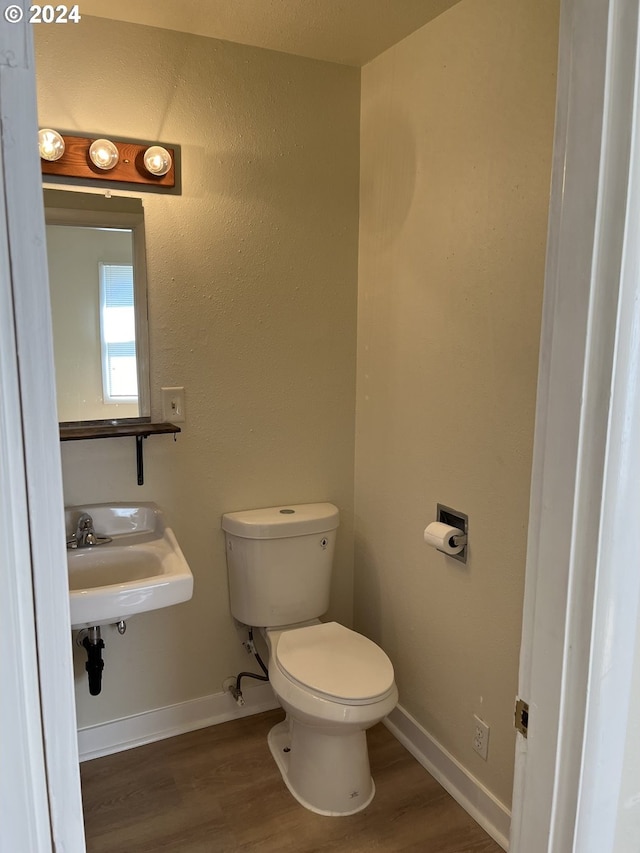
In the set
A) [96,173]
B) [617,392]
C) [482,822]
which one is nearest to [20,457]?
[617,392]

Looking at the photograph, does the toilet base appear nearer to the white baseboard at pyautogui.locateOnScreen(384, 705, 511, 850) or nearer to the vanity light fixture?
the white baseboard at pyautogui.locateOnScreen(384, 705, 511, 850)

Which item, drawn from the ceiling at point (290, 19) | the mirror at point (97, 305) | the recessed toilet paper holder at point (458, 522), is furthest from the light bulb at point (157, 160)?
the recessed toilet paper holder at point (458, 522)

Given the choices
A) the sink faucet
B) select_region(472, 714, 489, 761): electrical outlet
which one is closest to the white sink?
the sink faucet

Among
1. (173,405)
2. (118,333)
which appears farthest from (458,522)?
(118,333)

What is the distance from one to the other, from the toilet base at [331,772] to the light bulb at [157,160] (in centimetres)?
178

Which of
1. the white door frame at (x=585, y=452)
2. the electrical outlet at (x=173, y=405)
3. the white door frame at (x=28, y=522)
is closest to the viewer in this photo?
the white door frame at (x=28, y=522)

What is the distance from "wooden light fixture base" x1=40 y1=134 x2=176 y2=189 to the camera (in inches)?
74.8

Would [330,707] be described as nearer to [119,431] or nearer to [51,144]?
[119,431]

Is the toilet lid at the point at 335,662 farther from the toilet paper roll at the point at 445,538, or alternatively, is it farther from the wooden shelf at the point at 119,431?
the wooden shelf at the point at 119,431

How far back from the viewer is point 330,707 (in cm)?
185

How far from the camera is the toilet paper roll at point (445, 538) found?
1.92 m

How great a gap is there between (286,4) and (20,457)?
1.71 meters

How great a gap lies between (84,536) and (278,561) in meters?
0.65

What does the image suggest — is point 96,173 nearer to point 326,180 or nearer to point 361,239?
point 326,180
